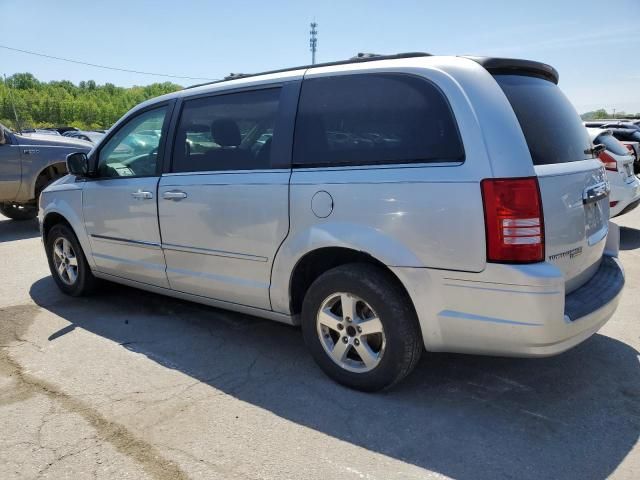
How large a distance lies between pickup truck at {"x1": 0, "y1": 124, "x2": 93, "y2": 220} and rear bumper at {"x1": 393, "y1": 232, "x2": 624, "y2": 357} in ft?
25.3

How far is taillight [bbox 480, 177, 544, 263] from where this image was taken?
2.61m

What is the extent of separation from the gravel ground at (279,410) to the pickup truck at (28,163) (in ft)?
16.1

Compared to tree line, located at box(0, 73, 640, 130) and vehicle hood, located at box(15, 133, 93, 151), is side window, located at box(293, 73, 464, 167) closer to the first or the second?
vehicle hood, located at box(15, 133, 93, 151)

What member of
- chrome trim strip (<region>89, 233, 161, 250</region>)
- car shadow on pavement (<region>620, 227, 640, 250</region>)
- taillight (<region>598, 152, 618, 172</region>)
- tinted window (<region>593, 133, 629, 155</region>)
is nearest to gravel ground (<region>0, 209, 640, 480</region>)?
chrome trim strip (<region>89, 233, 161, 250</region>)

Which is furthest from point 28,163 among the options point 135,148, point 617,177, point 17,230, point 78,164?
point 617,177

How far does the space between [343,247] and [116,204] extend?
2.31m

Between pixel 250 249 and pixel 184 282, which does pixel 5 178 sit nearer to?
pixel 184 282

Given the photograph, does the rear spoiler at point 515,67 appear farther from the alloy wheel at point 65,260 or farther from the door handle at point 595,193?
the alloy wheel at point 65,260

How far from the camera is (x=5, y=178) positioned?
27.5 ft

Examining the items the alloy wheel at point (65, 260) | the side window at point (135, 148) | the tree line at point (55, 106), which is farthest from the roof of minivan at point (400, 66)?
the tree line at point (55, 106)

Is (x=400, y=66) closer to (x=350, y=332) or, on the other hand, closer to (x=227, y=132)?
(x=227, y=132)

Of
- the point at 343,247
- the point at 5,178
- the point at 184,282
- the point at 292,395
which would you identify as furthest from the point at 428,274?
the point at 5,178

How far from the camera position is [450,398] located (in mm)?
3176

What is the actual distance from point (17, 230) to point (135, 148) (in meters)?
5.83
